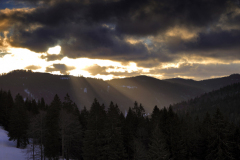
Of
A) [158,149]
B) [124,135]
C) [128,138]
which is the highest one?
[158,149]

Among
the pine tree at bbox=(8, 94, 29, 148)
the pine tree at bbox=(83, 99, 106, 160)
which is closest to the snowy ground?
the pine tree at bbox=(8, 94, 29, 148)

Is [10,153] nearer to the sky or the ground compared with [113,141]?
nearer to the ground

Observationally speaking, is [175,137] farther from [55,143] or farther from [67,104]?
[67,104]

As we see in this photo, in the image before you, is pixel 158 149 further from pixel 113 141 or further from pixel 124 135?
pixel 124 135

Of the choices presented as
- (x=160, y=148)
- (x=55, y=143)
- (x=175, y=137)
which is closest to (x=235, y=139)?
(x=175, y=137)

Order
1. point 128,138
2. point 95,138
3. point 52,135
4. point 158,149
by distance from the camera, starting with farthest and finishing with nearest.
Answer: point 128,138
point 52,135
point 95,138
point 158,149

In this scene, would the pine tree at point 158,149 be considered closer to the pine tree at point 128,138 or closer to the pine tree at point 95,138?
the pine tree at point 95,138

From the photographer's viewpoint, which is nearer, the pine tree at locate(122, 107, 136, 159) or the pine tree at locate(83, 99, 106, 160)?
the pine tree at locate(83, 99, 106, 160)

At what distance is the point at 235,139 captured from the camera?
37.5m

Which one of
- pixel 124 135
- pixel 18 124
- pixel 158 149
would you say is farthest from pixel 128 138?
pixel 18 124

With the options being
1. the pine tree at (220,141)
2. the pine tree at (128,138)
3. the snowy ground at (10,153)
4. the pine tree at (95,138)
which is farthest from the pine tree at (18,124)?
the pine tree at (220,141)

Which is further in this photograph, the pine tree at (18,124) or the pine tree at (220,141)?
the pine tree at (18,124)

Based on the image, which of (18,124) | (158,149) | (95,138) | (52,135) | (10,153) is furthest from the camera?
(18,124)

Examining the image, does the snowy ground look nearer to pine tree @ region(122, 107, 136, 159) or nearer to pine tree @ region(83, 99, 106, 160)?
pine tree @ region(83, 99, 106, 160)
